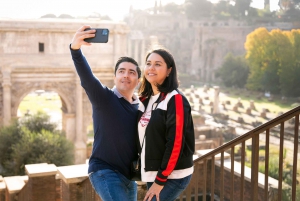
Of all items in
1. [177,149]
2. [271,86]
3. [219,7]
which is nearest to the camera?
[177,149]

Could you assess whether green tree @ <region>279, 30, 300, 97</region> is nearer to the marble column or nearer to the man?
the marble column

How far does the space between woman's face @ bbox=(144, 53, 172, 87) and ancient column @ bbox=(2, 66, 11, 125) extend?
15.2 m

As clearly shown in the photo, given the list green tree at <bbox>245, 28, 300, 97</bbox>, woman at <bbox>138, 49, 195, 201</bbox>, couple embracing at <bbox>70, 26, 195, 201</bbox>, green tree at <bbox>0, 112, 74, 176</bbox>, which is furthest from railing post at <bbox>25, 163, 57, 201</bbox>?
green tree at <bbox>245, 28, 300, 97</bbox>

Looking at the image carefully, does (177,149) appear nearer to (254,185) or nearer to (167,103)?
(167,103)

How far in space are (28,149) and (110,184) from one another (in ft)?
34.8

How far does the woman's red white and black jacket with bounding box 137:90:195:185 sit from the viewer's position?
2.40 meters

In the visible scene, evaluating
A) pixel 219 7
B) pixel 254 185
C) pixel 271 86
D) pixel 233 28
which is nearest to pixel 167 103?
pixel 254 185

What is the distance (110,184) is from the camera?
2553 millimetres

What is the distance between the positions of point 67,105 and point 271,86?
63.7 feet

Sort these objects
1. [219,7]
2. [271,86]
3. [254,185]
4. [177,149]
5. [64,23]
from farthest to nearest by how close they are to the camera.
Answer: [219,7] < [271,86] < [64,23] < [254,185] < [177,149]

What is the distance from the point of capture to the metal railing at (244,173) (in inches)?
104

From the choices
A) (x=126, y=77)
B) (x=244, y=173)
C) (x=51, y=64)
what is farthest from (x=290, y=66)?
(x=126, y=77)

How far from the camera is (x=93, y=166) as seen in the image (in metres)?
2.65

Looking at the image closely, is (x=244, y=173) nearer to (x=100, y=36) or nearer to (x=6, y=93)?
(x=100, y=36)
